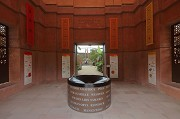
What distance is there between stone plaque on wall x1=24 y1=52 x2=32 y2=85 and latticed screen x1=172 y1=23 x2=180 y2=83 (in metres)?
8.30

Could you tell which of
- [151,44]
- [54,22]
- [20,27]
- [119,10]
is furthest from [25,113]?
[119,10]

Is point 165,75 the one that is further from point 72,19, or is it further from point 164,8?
point 72,19

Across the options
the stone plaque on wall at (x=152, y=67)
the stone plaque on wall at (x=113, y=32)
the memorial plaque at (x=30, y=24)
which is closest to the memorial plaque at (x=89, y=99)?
the stone plaque on wall at (x=152, y=67)

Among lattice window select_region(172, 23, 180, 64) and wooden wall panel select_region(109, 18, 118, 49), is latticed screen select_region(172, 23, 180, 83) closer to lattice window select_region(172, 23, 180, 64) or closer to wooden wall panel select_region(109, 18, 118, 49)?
lattice window select_region(172, 23, 180, 64)

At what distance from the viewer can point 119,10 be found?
1215 centimetres

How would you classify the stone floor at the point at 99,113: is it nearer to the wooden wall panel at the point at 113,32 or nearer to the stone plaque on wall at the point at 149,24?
the stone plaque on wall at the point at 149,24

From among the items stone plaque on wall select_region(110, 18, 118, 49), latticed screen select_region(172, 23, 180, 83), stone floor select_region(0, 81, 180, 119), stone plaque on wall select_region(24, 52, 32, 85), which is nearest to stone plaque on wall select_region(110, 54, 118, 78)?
stone plaque on wall select_region(110, 18, 118, 49)

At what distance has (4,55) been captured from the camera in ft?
27.0

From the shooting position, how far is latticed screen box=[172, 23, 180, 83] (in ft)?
25.4

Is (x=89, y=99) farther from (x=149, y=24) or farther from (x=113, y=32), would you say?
(x=113, y=32)

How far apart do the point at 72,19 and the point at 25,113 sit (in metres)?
8.69

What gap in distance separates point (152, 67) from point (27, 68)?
24.7 feet

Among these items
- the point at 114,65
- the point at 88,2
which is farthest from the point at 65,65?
the point at 88,2

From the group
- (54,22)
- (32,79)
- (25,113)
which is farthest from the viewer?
(54,22)
